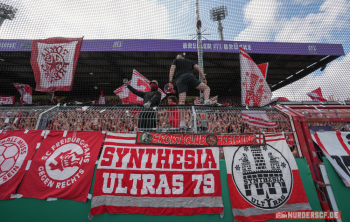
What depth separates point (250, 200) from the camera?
248 centimetres

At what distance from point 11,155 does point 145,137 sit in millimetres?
2427

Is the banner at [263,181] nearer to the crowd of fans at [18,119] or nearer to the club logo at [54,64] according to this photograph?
the crowd of fans at [18,119]

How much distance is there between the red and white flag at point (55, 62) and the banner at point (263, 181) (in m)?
5.87

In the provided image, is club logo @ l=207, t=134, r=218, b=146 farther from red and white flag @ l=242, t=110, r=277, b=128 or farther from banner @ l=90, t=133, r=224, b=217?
red and white flag @ l=242, t=110, r=277, b=128

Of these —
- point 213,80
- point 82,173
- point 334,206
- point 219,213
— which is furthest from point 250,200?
point 213,80

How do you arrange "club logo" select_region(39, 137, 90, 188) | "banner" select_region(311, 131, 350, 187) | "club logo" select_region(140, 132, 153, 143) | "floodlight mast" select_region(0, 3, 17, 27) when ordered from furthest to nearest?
"floodlight mast" select_region(0, 3, 17, 27) < "club logo" select_region(140, 132, 153, 143) < "banner" select_region(311, 131, 350, 187) < "club logo" select_region(39, 137, 90, 188)

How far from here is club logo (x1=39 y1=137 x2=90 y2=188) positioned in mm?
2586

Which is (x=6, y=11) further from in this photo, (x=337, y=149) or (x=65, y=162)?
(x=337, y=149)

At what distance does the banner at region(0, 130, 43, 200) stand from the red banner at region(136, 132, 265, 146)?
78.1 inches

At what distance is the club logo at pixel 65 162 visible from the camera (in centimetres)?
259

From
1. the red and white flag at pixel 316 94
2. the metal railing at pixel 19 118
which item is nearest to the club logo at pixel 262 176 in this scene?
the metal railing at pixel 19 118

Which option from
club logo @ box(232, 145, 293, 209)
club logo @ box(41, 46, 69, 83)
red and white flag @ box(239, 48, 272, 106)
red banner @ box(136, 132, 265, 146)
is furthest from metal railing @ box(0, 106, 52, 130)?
red and white flag @ box(239, 48, 272, 106)

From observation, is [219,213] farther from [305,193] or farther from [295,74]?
[295,74]

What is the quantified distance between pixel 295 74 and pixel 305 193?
15.6m
